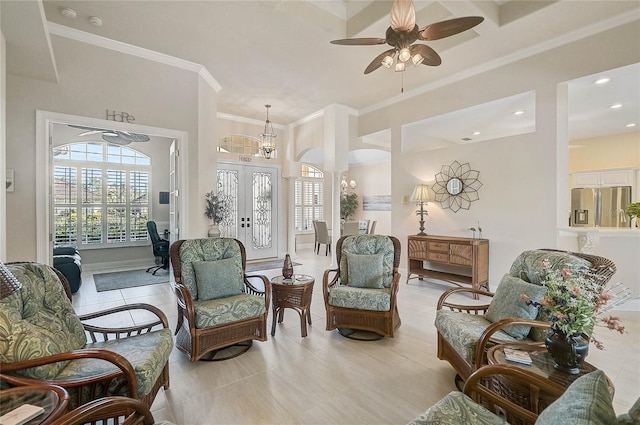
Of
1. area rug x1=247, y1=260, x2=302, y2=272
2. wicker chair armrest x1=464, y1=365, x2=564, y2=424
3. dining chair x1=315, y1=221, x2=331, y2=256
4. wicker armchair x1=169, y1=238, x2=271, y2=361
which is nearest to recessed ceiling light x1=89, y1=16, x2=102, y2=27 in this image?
wicker armchair x1=169, y1=238, x2=271, y2=361

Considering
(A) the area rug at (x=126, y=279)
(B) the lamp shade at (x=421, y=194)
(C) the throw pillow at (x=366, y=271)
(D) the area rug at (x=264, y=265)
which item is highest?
(B) the lamp shade at (x=421, y=194)

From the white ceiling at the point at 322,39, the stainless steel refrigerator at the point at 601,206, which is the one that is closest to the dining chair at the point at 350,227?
the white ceiling at the point at 322,39

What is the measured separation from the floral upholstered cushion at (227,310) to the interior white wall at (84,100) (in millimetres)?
2416

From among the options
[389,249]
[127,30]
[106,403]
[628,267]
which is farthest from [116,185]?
[628,267]

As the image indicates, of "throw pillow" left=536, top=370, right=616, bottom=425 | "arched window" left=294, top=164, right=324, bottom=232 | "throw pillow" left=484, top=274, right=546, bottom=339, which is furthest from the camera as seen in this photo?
"arched window" left=294, top=164, right=324, bottom=232

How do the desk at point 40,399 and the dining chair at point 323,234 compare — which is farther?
the dining chair at point 323,234

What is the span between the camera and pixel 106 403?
1.22 metres

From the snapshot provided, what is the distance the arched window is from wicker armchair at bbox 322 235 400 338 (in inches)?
239

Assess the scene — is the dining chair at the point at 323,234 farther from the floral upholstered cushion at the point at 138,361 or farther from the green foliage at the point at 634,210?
the floral upholstered cushion at the point at 138,361

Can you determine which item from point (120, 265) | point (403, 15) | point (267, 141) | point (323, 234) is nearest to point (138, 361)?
point (403, 15)

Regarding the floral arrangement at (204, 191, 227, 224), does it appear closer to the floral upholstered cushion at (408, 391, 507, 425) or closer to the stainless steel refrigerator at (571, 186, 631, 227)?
the floral upholstered cushion at (408, 391, 507, 425)

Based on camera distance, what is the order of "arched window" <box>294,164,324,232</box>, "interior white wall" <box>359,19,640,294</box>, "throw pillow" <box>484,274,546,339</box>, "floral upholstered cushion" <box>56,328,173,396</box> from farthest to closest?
"arched window" <box>294,164,324,232</box> → "interior white wall" <box>359,19,640,294</box> → "throw pillow" <box>484,274,546,339</box> → "floral upholstered cushion" <box>56,328,173,396</box>

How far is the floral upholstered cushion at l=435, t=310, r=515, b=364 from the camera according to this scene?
6.60 feet

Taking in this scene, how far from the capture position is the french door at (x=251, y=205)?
7188 millimetres
